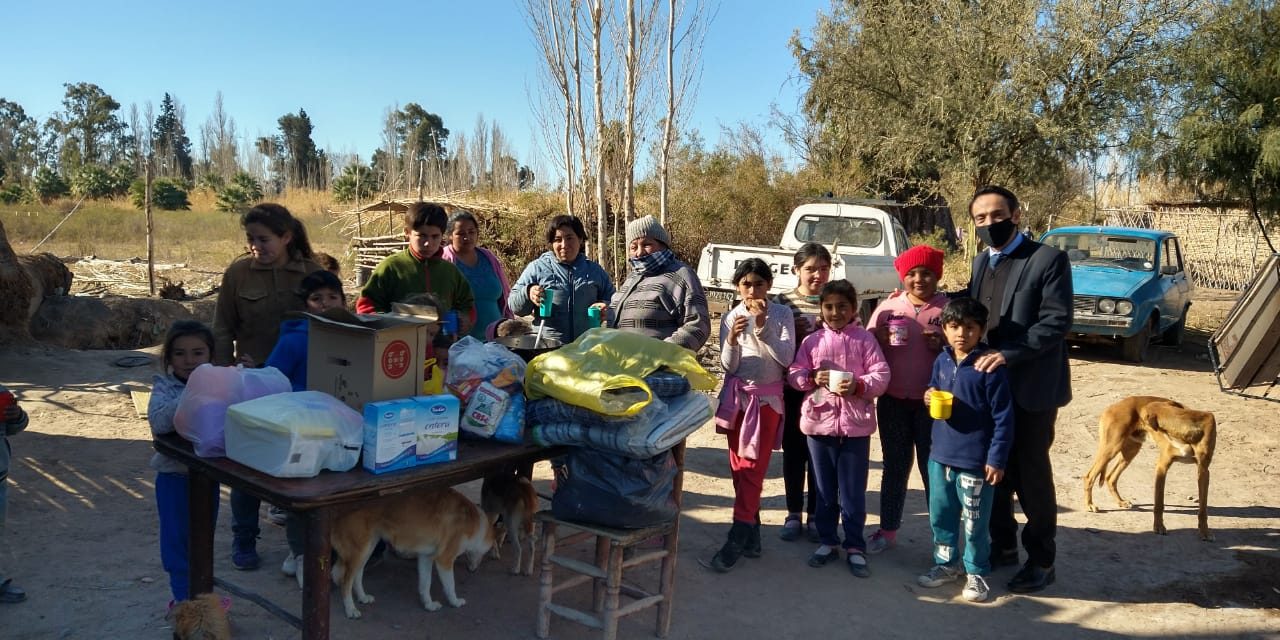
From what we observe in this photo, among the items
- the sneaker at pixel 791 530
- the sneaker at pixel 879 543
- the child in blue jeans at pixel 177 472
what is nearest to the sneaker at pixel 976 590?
the sneaker at pixel 879 543

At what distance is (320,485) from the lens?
103 inches

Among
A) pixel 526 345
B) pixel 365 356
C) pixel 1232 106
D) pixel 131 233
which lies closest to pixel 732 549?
pixel 526 345

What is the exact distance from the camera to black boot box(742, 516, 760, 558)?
451 cm

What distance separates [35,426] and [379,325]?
5.37m

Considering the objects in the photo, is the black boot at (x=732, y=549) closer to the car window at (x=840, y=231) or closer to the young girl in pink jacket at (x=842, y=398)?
the young girl in pink jacket at (x=842, y=398)

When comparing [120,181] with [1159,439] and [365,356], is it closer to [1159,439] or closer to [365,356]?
[365,356]

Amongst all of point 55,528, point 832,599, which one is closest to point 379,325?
point 832,599

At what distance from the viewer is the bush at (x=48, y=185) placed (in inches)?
1391

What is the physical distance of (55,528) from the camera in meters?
4.64

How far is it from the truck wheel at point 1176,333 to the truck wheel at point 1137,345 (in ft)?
4.63

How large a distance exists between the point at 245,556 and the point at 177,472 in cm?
88

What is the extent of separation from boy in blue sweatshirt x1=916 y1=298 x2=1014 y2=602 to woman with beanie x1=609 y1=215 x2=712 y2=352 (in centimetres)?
123

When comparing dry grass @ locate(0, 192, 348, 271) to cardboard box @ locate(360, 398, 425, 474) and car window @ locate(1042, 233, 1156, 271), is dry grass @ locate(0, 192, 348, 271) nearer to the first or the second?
car window @ locate(1042, 233, 1156, 271)

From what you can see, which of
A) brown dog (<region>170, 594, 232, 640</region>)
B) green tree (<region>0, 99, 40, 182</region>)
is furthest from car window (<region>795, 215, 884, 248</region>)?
green tree (<region>0, 99, 40, 182</region>)
